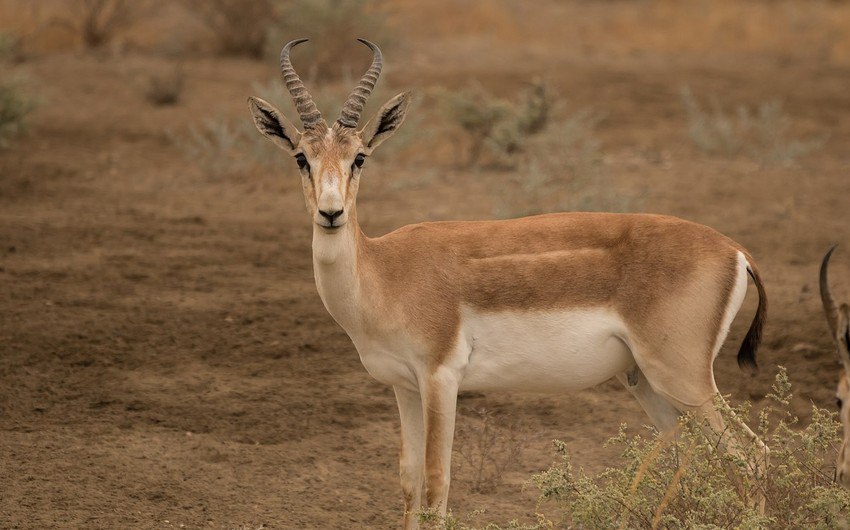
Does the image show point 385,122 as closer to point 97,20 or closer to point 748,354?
point 748,354

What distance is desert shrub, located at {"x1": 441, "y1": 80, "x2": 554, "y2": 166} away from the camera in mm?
12766

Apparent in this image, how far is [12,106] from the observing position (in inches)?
496

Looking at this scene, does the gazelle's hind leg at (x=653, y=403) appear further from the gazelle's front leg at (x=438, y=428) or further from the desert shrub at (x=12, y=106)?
the desert shrub at (x=12, y=106)

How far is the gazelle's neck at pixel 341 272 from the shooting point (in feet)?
16.4

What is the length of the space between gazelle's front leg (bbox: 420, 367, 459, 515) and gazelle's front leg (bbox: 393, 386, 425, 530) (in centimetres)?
22

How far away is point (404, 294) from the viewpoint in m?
5.21

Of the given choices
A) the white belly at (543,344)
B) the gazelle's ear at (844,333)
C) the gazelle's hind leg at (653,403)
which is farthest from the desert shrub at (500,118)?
the gazelle's ear at (844,333)

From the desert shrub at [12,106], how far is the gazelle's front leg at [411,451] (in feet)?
27.5

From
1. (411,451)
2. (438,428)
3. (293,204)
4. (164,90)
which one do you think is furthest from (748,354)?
(164,90)

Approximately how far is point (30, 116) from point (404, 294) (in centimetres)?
998

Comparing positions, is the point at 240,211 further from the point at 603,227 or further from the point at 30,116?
the point at 603,227

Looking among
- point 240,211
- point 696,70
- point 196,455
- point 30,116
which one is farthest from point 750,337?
point 696,70

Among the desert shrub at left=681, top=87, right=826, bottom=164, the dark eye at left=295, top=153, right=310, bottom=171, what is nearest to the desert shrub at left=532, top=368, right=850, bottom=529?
the dark eye at left=295, top=153, right=310, bottom=171

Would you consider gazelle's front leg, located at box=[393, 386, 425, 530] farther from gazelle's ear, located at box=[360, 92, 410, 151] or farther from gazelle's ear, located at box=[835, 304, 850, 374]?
gazelle's ear, located at box=[835, 304, 850, 374]
